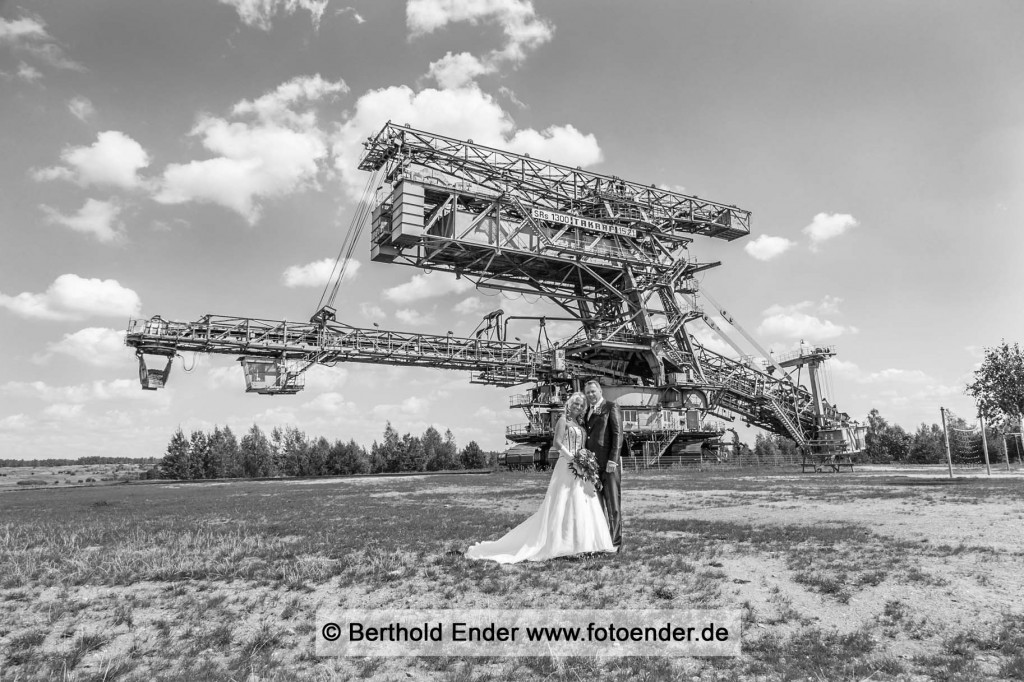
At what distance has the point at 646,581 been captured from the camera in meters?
7.88

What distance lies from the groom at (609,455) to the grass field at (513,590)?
0.61m

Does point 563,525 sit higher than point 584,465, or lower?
lower

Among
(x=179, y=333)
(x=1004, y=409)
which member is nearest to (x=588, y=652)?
(x=1004, y=409)

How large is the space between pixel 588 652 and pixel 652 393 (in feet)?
147

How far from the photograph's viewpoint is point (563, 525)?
378 inches

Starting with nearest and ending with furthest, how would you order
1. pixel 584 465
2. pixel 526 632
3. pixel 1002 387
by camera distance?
pixel 526 632, pixel 584 465, pixel 1002 387

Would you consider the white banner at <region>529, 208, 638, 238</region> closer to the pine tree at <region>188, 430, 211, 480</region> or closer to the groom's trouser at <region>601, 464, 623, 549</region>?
the groom's trouser at <region>601, 464, 623, 549</region>

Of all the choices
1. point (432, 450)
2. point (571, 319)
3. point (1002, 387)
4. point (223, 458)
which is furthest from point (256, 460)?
point (1002, 387)

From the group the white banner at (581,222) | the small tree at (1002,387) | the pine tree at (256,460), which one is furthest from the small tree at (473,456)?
the small tree at (1002,387)

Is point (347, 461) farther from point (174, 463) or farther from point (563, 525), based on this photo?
point (563, 525)

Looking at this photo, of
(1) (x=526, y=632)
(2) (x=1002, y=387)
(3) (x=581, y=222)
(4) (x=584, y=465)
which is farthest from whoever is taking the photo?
(3) (x=581, y=222)

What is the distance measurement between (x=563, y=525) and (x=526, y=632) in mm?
3401

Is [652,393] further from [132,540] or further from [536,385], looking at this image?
[132,540]

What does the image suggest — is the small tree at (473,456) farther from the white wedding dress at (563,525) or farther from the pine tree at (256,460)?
the white wedding dress at (563,525)
